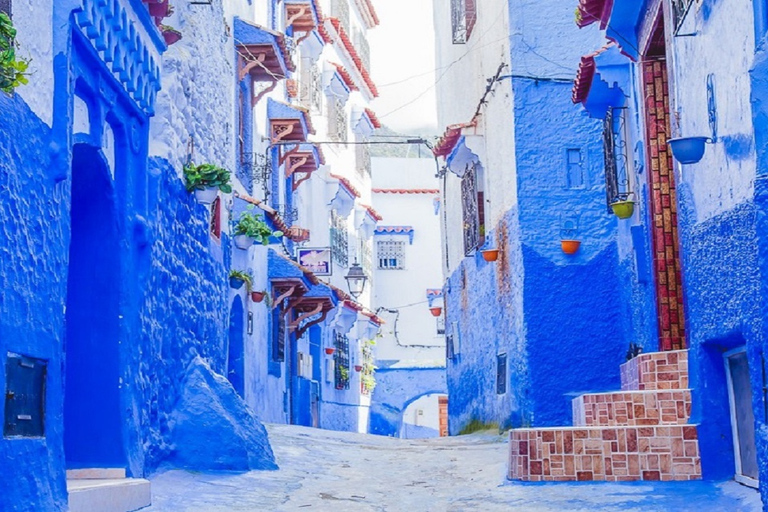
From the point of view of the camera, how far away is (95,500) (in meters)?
7.36

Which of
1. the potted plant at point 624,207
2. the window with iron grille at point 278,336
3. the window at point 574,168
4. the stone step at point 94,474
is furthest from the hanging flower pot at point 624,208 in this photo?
the window with iron grille at point 278,336

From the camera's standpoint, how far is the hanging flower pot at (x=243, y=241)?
15.1m

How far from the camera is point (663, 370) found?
1036 centimetres

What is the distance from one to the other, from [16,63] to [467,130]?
13772 millimetres

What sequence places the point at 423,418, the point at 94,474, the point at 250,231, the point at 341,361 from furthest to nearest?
the point at 423,418, the point at 341,361, the point at 250,231, the point at 94,474

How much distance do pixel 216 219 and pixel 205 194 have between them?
1.93 metres

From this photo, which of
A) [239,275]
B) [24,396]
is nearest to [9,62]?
[24,396]

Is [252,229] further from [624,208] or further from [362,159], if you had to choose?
[362,159]

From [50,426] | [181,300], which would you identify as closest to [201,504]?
[50,426]

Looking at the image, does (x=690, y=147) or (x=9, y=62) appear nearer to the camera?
(x=9, y=62)

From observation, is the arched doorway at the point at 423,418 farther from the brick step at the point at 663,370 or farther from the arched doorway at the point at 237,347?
the brick step at the point at 663,370

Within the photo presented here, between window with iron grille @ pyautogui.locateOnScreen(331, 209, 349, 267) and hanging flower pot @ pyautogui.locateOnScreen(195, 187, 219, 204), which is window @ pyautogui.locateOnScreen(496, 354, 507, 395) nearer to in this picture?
hanging flower pot @ pyautogui.locateOnScreen(195, 187, 219, 204)

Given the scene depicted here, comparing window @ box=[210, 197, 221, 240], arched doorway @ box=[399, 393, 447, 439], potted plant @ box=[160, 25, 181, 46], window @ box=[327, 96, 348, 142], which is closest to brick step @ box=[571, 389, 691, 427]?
window @ box=[210, 197, 221, 240]

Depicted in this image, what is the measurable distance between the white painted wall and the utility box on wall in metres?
32.0
